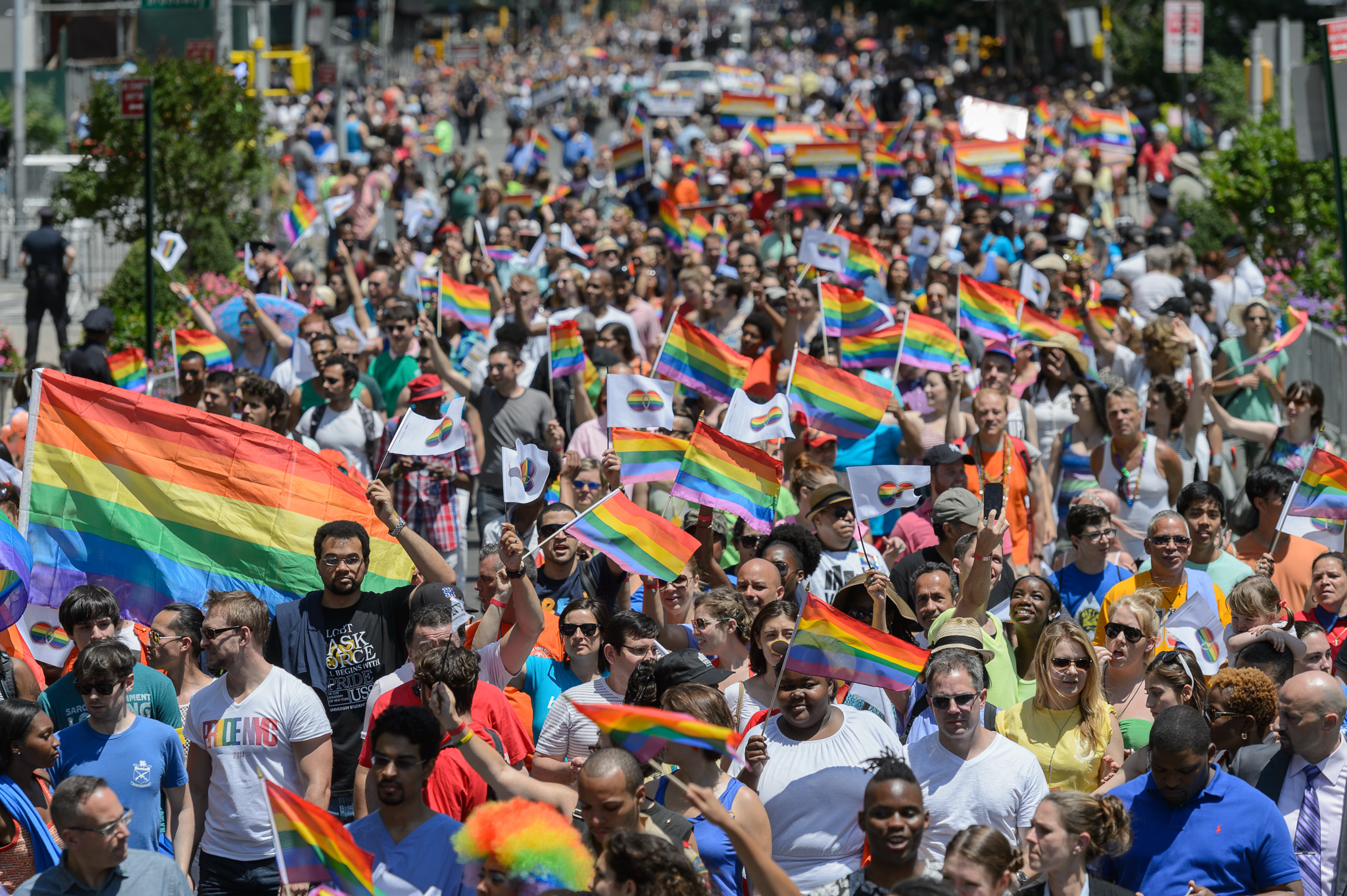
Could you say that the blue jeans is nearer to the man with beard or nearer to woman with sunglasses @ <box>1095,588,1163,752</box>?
the man with beard

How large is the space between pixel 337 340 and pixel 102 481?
11.9 feet

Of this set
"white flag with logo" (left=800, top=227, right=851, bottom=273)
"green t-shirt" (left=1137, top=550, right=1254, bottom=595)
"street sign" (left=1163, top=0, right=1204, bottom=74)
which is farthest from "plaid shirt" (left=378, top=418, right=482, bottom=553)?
"street sign" (left=1163, top=0, right=1204, bottom=74)

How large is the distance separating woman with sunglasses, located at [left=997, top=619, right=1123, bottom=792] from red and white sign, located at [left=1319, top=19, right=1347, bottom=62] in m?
7.68

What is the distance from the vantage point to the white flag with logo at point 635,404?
9492mm

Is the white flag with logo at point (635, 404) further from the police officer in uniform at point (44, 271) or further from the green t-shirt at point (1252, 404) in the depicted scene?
the police officer in uniform at point (44, 271)

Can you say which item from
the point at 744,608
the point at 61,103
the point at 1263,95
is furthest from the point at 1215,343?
the point at 61,103

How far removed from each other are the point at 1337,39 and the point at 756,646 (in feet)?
27.1

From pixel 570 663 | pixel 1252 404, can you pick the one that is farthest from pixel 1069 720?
pixel 1252 404

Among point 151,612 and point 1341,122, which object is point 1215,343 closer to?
point 1341,122

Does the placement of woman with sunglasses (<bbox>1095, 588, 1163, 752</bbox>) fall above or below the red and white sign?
below

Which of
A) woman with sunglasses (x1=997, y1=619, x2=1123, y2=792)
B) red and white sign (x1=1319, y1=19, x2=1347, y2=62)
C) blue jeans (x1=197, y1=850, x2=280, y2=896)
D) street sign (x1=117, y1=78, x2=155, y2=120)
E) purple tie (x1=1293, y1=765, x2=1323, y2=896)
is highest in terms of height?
red and white sign (x1=1319, y1=19, x2=1347, y2=62)

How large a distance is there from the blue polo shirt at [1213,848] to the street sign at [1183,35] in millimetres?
25227

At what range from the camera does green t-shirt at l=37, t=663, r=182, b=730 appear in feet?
20.4

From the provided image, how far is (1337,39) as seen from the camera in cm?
1230
